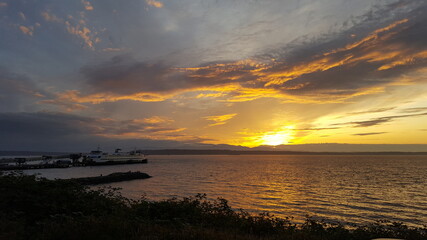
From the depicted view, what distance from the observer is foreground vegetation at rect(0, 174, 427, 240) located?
349 inches

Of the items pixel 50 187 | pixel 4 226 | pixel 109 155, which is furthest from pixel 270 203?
pixel 109 155

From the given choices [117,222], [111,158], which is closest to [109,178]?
[117,222]

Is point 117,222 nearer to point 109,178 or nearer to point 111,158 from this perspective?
point 109,178

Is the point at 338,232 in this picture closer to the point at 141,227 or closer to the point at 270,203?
the point at 141,227

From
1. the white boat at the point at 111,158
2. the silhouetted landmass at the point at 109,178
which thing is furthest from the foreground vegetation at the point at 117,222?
the white boat at the point at 111,158


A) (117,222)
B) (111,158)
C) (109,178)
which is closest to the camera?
(117,222)

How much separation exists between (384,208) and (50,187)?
110 ft

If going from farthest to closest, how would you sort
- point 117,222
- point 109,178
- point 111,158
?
point 111,158
point 109,178
point 117,222

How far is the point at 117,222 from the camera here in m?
9.66

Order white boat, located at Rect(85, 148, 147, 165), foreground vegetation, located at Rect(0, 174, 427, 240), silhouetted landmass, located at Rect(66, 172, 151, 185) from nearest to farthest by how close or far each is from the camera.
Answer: foreground vegetation, located at Rect(0, 174, 427, 240) → silhouetted landmass, located at Rect(66, 172, 151, 185) → white boat, located at Rect(85, 148, 147, 165)

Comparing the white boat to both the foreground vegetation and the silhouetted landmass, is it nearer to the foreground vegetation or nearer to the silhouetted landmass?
the silhouetted landmass

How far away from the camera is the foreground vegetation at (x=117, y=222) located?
8875 millimetres

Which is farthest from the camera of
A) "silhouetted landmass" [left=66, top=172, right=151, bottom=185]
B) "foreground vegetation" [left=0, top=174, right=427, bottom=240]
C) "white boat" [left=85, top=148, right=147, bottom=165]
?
"white boat" [left=85, top=148, right=147, bottom=165]

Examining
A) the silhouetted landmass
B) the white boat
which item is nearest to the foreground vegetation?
the silhouetted landmass
